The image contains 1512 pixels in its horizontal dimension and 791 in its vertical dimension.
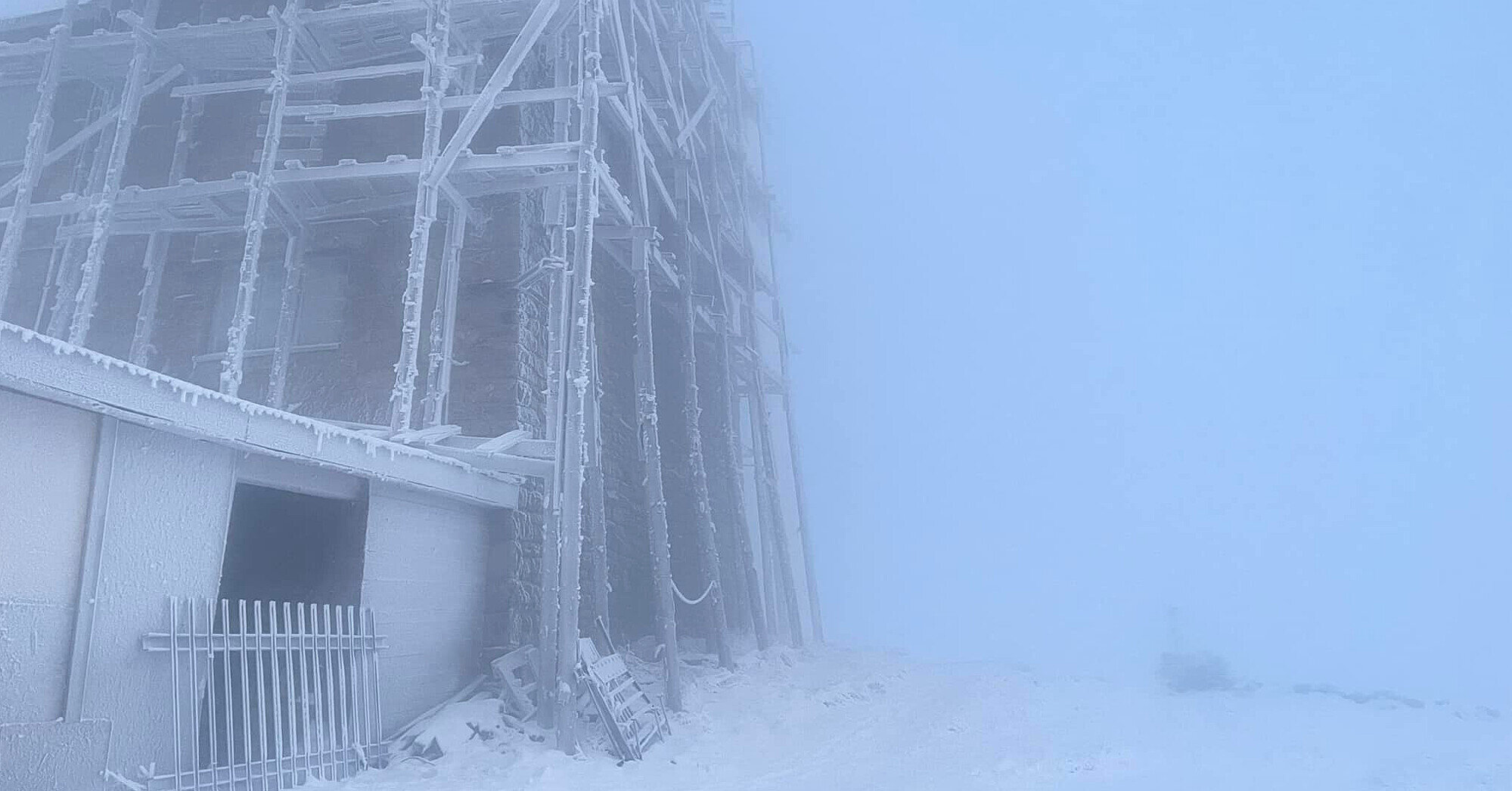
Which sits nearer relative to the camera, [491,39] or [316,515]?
[316,515]

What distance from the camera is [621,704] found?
9.23 metres

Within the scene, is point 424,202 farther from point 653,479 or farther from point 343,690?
point 343,690

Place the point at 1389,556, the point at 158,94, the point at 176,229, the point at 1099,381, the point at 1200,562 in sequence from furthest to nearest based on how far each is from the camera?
the point at 1099,381 < the point at 1389,556 < the point at 1200,562 < the point at 158,94 < the point at 176,229

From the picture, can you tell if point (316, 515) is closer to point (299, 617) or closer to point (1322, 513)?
point (299, 617)

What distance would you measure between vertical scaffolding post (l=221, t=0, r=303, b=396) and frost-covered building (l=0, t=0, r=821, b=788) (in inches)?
1.5

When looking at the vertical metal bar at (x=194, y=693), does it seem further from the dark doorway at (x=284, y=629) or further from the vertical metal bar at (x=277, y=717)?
the vertical metal bar at (x=277, y=717)

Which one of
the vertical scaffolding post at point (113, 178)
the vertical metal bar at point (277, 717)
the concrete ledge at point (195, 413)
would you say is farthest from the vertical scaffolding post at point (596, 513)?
the vertical scaffolding post at point (113, 178)

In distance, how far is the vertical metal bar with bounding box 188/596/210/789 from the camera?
6523 mm

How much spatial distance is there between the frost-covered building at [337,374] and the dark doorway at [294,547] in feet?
0.15

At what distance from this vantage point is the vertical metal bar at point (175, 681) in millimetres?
6391

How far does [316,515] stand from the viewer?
9109 mm

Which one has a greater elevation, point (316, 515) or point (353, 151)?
point (353, 151)

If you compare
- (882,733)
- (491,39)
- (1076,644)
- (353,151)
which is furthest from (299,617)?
(1076,644)

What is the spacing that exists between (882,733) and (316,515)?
19.7ft
